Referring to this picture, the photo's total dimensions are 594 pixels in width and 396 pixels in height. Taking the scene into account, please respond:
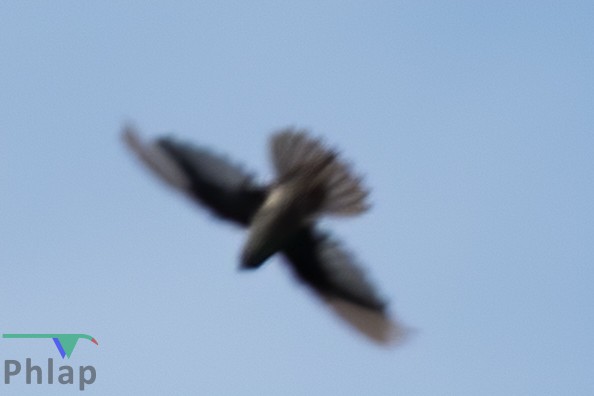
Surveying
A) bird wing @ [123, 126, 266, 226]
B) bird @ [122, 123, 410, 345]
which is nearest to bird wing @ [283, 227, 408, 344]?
bird @ [122, 123, 410, 345]

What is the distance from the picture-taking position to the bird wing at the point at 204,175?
834 centimetres

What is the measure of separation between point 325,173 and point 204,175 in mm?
858

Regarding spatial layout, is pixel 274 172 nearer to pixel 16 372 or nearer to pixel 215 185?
pixel 215 185

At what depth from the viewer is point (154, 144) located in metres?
8.62

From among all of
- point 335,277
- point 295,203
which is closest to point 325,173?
point 295,203

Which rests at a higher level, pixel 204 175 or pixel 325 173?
pixel 204 175

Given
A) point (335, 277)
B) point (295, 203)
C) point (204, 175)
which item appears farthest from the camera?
point (335, 277)

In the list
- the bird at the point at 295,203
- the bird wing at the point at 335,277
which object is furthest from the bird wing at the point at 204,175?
the bird wing at the point at 335,277

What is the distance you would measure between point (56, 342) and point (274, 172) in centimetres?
335

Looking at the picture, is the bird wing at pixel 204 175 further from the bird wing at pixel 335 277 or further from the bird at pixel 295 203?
the bird wing at pixel 335 277

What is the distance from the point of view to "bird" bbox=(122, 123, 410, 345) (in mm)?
7980

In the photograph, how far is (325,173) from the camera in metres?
8.12

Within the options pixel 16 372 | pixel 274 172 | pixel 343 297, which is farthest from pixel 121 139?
pixel 16 372

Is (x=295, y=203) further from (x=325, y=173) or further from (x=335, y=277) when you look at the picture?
(x=335, y=277)
